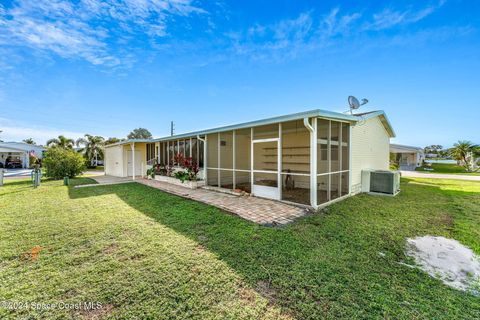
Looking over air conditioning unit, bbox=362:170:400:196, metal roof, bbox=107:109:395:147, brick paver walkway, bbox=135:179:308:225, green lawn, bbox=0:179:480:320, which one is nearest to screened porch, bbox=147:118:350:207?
metal roof, bbox=107:109:395:147

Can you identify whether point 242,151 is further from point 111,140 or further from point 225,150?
point 111,140

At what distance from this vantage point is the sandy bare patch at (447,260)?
2.71 meters

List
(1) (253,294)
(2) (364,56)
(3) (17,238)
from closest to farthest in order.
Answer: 1. (1) (253,294)
2. (3) (17,238)
3. (2) (364,56)

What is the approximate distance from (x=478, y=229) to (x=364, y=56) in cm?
845

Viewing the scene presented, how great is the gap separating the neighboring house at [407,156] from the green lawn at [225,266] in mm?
22693

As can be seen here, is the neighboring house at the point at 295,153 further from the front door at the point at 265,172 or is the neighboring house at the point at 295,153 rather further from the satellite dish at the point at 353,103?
the satellite dish at the point at 353,103

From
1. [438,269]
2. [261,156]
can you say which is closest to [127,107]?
[261,156]

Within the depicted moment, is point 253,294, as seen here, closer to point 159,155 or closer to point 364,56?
point 364,56

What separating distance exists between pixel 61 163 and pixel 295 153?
15.7 meters

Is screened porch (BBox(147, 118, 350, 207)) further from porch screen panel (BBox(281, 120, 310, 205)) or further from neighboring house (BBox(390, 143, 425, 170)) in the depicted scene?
neighboring house (BBox(390, 143, 425, 170))

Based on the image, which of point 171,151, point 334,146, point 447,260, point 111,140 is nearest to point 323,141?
point 334,146

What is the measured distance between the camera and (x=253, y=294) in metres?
2.35

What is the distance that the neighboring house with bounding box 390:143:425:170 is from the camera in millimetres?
23969

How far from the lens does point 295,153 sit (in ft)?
31.7
